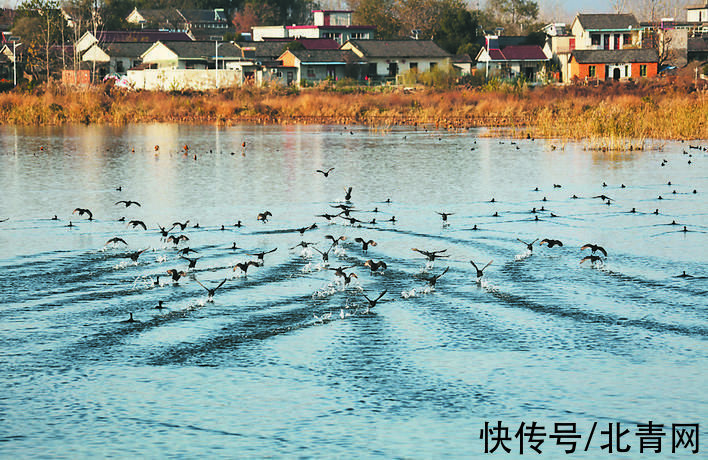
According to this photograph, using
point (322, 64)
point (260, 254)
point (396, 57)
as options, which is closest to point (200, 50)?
point (322, 64)

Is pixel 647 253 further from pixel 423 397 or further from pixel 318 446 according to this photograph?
pixel 318 446

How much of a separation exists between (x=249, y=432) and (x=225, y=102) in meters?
49.1

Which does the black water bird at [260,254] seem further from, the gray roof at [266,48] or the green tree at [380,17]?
the green tree at [380,17]

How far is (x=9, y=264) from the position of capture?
459 inches

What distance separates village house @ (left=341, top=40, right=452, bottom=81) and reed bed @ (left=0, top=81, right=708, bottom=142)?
34718 mm

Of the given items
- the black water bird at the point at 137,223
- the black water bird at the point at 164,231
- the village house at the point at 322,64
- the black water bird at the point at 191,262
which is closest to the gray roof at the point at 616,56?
the village house at the point at 322,64

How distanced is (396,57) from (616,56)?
823 inches

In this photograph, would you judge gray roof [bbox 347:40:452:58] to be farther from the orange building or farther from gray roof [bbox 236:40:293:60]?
the orange building

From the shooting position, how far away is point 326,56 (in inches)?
3580

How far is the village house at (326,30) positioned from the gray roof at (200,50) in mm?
21368

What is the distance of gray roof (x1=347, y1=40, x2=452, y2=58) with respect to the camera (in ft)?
306

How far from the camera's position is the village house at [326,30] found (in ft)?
375

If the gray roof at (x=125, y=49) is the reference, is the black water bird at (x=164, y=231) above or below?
below

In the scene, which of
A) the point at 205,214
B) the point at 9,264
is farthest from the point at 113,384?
the point at 205,214
